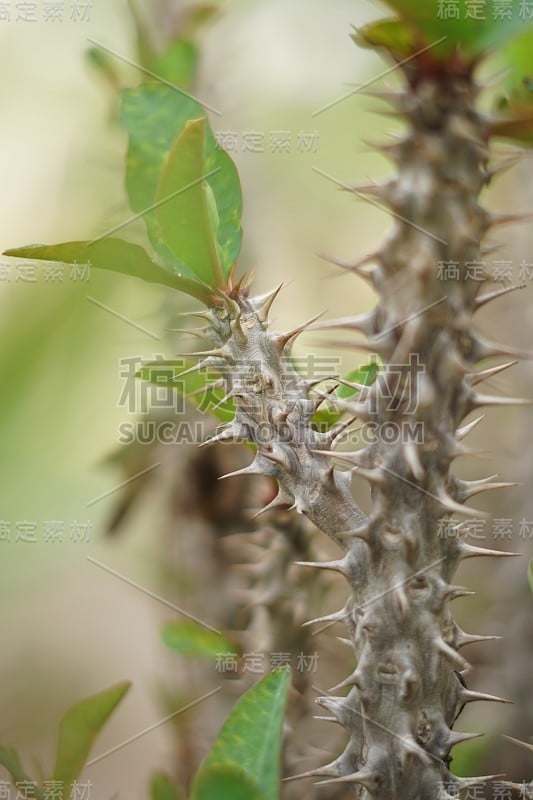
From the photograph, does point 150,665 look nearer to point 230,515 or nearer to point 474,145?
point 230,515

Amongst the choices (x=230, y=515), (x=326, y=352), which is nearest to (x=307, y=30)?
(x=326, y=352)

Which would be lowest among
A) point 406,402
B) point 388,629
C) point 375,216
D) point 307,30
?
point 388,629

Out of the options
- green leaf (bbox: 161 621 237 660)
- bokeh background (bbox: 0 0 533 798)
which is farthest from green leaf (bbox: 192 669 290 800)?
bokeh background (bbox: 0 0 533 798)

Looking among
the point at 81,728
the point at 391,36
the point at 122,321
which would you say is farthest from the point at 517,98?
the point at 122,321

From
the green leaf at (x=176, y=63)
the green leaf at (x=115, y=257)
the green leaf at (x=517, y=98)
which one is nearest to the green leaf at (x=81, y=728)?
the green leaf at (x=115, y=257)

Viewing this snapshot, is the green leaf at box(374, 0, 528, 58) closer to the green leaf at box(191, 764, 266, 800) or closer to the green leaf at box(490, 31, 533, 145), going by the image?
the green leaf at box(490, 31, 533, 145)

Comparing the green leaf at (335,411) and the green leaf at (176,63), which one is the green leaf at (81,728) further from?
the green leaf at (176,63)

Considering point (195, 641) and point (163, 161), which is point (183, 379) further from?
point (195, 641)
